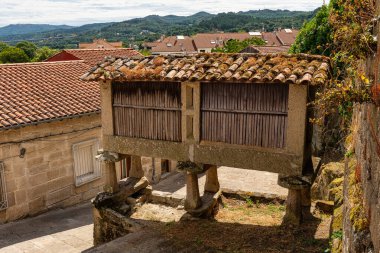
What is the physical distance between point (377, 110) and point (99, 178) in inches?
476

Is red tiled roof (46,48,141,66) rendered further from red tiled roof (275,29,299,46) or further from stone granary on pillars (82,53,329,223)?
red tiled roof (275,29,299,46)

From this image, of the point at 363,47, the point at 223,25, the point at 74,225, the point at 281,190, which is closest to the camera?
the point at 363,47

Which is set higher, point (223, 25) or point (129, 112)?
point (223, 25)

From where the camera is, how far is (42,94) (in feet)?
41.0

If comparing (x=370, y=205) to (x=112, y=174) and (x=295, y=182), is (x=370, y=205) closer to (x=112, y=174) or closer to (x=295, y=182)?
(x=295, y=182)

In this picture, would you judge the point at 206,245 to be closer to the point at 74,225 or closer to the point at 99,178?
the point at 74,225

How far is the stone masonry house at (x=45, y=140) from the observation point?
35.4 feet

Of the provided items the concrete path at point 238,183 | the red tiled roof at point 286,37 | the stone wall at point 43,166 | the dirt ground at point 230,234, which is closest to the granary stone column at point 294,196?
the dirt ground at point 230,234

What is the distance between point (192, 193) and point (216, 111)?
7.09ft

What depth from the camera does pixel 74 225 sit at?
36.4ft

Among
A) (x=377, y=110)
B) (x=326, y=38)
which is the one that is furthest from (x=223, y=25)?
(x=377, y=110)

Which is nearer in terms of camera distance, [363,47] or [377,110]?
[377,110]

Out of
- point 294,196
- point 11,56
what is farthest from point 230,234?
point 11,56

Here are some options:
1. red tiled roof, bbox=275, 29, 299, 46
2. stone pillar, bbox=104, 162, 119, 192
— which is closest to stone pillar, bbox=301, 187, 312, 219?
stone pillar, bbox=104, 162, 119, 192
